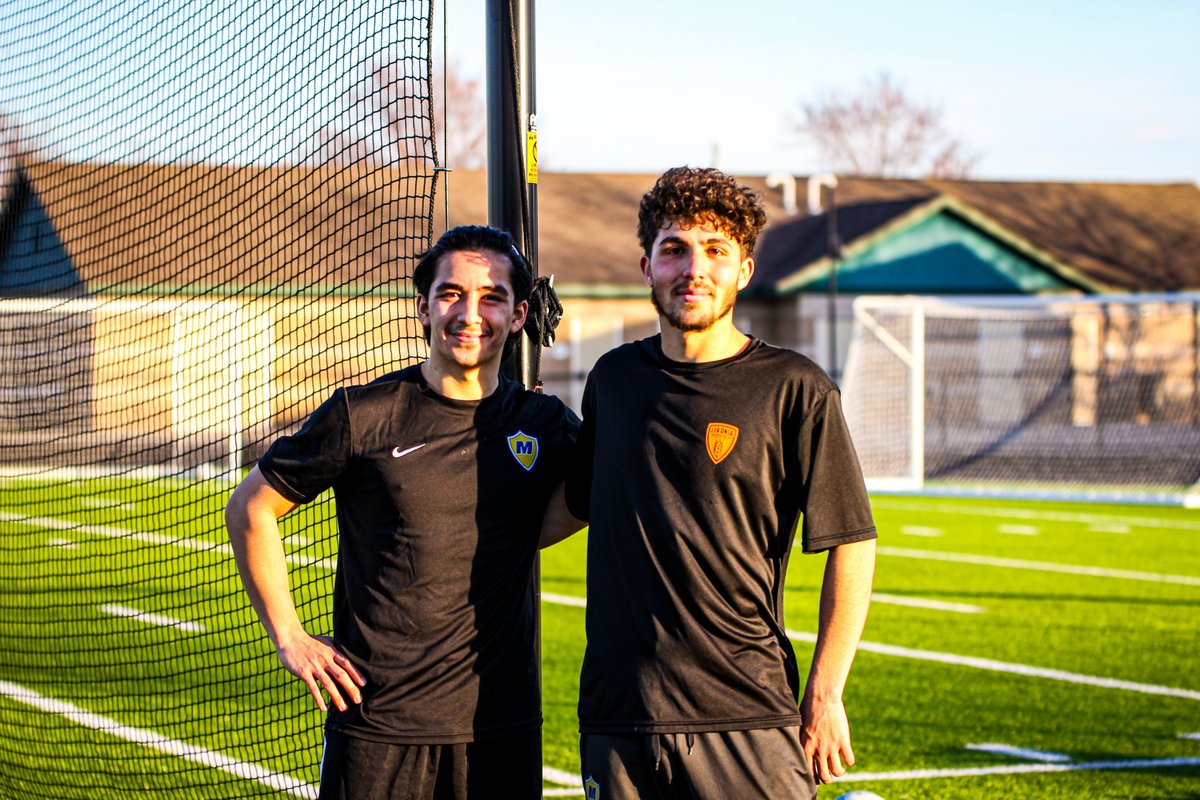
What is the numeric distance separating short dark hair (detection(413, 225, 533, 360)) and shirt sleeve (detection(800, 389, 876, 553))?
83 centimetres

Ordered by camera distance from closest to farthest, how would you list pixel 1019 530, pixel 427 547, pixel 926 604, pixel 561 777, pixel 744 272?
pixel 744 272
pixel 427 547
pixel 561 777
pixel 926 604
pixel 1019 530

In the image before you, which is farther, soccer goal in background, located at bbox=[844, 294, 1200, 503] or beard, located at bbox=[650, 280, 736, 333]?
soccer goal in background, located at bbox=[844, 294, 1200, 503]

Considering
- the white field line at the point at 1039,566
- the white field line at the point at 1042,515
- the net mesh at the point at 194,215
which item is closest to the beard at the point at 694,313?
the net mesh at the point at 194,215

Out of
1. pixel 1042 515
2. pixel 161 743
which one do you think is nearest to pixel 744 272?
pixel 161 743

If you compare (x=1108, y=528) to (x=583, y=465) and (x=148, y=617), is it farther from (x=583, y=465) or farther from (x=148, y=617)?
(x=583, y=465)

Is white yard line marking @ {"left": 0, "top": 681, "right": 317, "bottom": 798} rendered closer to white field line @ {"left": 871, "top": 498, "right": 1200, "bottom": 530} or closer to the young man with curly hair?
the young man with curly hair

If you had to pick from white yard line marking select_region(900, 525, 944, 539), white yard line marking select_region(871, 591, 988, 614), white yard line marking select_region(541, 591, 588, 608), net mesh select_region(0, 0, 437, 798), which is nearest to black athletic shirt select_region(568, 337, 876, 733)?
net mesh select_region(0, 0, 437, 798)

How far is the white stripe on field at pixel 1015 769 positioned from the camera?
638 cm

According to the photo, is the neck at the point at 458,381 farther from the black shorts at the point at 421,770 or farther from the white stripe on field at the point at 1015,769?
the white stripe on field at the point at 1015,769

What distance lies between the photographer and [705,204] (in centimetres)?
320

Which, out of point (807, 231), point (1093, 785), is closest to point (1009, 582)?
point (1093, 785)

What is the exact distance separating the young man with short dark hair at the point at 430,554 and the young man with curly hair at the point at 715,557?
342 millimetres

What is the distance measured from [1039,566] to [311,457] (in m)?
11.6

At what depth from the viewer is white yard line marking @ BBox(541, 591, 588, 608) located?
1150cm
